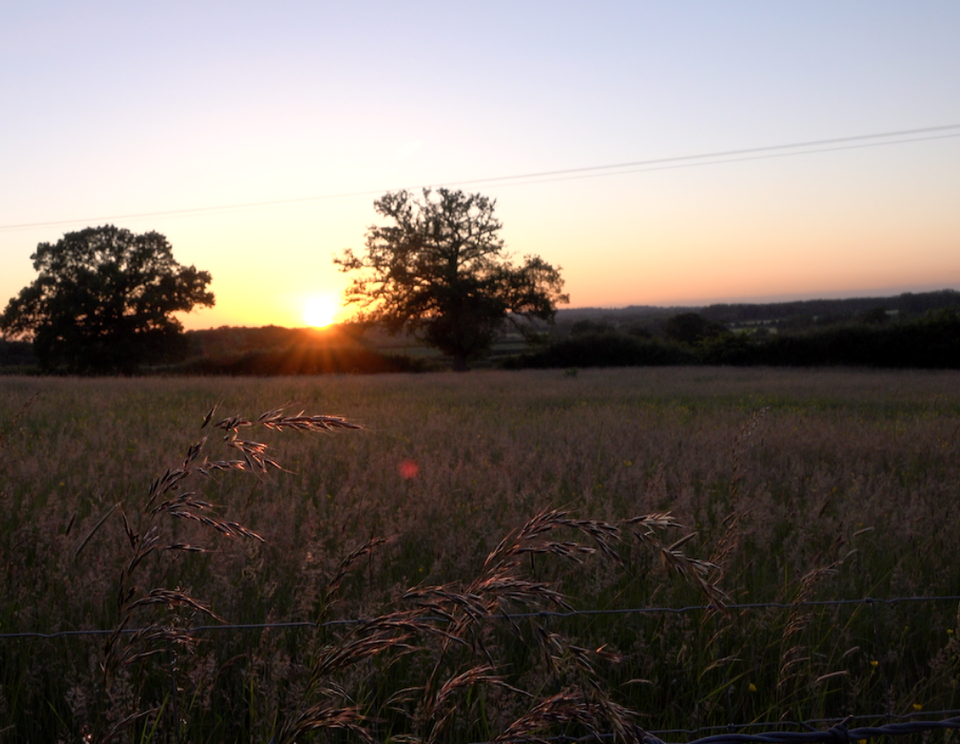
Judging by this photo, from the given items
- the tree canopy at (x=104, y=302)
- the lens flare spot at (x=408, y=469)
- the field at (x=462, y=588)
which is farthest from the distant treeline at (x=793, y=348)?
the lens flare spot at (x=408, y=469)

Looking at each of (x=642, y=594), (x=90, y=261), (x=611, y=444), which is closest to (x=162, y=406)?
(x=611, y=444)

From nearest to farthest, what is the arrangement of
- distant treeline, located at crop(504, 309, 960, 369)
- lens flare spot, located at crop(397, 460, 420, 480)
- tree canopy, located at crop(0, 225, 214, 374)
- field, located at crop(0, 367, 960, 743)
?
field, located at crop(0, 367, 960, 743) < lens flare spot, located at crop(397, 460, 420, 480) < distant treeline, located at crop(504, 309, 960, 369) < tree canopy, located at crop(0, 225, 214, 374)

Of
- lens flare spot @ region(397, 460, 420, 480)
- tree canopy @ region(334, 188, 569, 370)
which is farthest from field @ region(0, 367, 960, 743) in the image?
tree canopy @ region(334, 188, 569, 370)

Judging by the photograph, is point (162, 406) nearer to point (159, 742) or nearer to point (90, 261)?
point (159, 742)

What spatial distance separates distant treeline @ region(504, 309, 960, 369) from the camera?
36.1 metres

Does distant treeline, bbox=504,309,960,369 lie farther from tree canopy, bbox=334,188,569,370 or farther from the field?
the field

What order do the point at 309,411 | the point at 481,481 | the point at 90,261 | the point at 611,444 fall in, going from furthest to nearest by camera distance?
the point at 90,261 → the point at 309,411 → the point at 611,444 → the point at 481,481

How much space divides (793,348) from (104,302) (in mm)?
41390

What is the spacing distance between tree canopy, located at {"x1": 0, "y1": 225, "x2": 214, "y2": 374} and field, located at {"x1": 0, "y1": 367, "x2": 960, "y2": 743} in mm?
36854

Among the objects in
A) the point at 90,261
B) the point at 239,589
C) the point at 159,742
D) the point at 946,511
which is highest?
the point at 90,261

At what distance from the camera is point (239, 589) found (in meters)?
3.10

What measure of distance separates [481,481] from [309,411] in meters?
7.72

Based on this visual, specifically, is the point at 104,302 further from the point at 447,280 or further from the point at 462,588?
the point at 462,588

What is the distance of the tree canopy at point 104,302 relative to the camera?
40.1 m
